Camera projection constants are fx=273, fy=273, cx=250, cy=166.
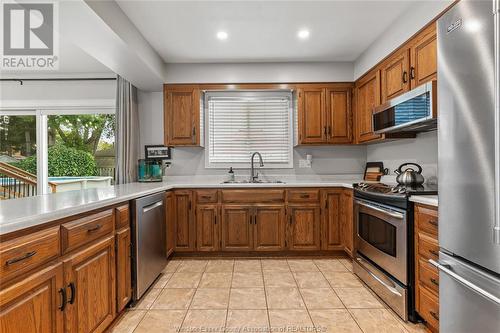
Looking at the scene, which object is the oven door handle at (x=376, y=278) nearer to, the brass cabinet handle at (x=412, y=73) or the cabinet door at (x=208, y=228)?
the cabinet door at (x=208, y=228)

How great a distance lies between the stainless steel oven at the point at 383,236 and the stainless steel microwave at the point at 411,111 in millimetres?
706

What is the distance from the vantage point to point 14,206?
138 cm

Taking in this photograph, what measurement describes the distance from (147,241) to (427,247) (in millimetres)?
2145

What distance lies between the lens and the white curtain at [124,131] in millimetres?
3545

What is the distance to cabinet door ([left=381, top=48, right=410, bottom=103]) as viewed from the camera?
8.34ft

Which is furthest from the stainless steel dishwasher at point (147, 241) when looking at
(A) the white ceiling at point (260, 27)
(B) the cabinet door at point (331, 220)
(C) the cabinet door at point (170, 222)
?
(B) the cabinet door at point (331, 220)

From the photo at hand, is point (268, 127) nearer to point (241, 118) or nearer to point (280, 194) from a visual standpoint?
point (241, 118)

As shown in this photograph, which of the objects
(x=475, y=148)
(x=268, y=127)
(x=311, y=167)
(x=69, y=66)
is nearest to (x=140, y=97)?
(x=69, y=66)

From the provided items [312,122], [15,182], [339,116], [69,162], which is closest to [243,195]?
→ [312,122]

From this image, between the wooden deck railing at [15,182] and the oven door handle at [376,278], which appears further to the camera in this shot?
the wooden deck railing at [15,182]

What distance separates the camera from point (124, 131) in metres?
3.56

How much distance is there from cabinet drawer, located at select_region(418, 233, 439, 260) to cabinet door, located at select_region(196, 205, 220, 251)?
6.92ft

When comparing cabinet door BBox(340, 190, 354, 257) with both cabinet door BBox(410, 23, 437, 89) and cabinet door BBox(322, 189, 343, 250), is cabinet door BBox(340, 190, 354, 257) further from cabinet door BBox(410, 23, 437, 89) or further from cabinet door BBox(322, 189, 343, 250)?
cabinet door BBox(410, 23, 437, 89)

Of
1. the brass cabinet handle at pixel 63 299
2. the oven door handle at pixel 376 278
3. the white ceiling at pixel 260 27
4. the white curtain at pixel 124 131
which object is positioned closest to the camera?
the brass cabinet handle at pixel 63 299
